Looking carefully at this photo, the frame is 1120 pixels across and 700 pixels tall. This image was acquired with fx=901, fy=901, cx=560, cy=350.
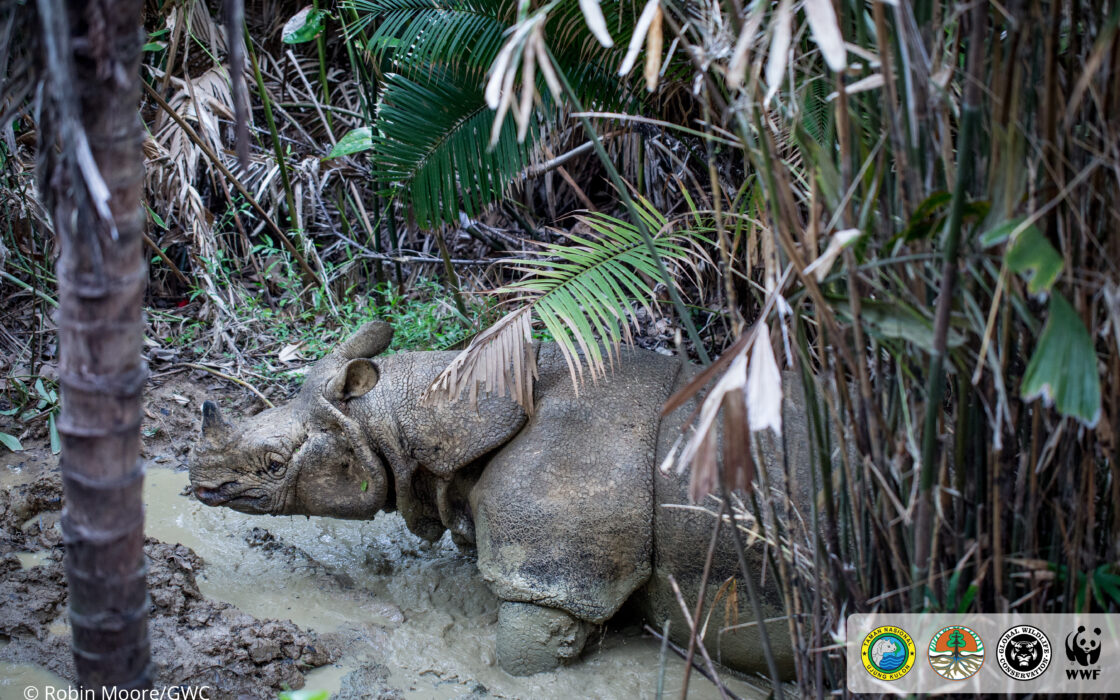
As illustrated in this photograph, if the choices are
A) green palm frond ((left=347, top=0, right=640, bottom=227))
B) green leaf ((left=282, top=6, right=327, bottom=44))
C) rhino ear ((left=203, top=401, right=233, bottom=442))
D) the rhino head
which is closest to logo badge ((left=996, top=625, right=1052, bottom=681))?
the rhino head

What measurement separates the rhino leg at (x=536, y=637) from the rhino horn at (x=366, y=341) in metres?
1.30

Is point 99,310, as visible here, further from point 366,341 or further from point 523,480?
point 366,341

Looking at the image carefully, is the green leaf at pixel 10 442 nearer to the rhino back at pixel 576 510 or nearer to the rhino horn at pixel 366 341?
the rhino horn at pixel 366 341

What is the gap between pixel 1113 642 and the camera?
194 cm

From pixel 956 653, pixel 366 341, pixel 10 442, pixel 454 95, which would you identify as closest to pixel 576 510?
pixel 366 341

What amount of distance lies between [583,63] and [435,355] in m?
1.46

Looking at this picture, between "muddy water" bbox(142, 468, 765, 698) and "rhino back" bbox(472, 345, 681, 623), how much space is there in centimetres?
32

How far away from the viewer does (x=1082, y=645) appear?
76.6 inches

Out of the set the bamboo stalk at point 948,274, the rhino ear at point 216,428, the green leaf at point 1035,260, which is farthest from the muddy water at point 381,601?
the green leaf at point 1035,260

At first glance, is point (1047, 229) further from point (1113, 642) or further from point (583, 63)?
point (583, 63)

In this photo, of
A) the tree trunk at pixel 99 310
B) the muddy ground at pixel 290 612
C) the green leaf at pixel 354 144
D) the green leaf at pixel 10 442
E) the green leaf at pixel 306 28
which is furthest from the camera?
the green leaf at pixel 306 28

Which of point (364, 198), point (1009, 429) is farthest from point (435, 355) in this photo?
point (364, 198)

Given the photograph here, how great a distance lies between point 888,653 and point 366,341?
262 centimetres

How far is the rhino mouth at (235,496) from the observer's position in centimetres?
379
